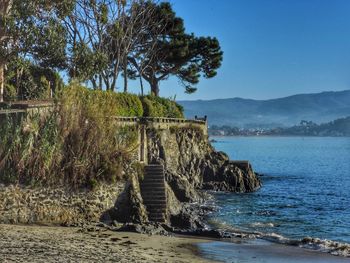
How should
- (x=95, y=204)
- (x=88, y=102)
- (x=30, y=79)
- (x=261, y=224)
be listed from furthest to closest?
(x=30, y=79) < (x=261, y=224) < (x=88, y=102) < (x=95, y=204)

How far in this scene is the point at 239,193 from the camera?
4862 cm

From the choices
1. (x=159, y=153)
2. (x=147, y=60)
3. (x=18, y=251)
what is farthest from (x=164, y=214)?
(x=147, y=60)

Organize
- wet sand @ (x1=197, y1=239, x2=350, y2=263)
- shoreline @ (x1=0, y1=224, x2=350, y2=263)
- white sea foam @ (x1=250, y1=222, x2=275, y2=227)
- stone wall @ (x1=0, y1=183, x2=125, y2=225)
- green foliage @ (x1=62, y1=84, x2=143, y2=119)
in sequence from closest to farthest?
shoreline @ (x1=0, y1=224, x2=350, y2=263) → wet sand @ (x1=197, y1=239, x2=350, y2=263) → stone wall @ (x1=0, y1=183, x2=125, y2=225) → green foliage @ (x1=62, y1=84, x2=143, y2=119) → white sea foam @ (x1=250, y1=222, x2=275, y2=227)

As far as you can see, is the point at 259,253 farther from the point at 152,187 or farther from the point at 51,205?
the point at 51,205

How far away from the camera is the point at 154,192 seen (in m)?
27.2

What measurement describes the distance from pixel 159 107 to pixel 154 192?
25148 millimetres

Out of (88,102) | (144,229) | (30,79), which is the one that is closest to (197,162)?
(30,79)

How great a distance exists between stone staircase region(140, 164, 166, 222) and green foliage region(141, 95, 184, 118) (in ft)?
67.4

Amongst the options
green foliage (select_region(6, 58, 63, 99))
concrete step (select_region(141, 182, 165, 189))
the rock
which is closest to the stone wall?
the rock

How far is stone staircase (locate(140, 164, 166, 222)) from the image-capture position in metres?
26.5

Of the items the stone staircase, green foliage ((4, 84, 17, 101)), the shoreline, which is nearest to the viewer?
the shoreline

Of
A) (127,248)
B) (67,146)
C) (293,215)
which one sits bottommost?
(293,215)

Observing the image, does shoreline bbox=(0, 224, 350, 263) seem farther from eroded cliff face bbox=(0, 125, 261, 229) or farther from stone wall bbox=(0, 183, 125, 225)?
eroded cliff face bbox=(0, 125, 261, 229)

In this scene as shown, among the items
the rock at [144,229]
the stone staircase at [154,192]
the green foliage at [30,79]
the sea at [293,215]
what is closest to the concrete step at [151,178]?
the stone staircase at [154,192]
